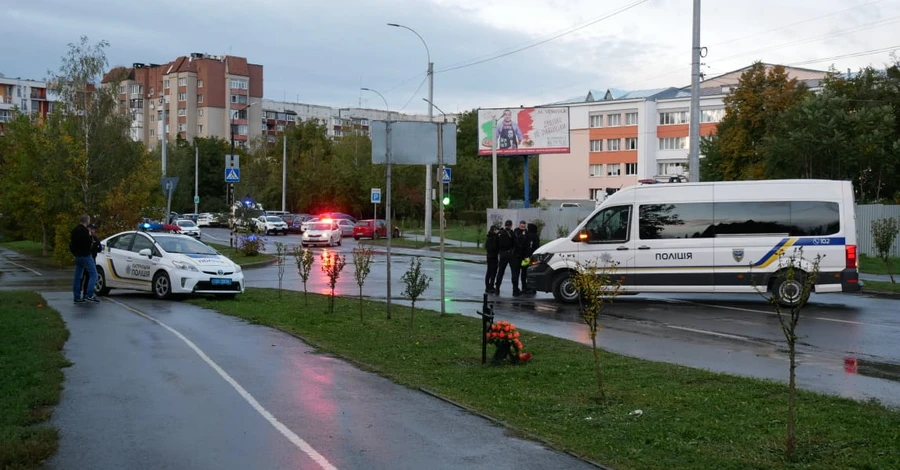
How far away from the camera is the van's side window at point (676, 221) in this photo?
61.1 ft

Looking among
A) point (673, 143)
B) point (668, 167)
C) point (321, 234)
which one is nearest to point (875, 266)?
point (321, 234)

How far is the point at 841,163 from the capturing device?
1640 inches

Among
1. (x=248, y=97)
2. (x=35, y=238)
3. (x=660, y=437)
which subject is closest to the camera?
(x=660, y=437)

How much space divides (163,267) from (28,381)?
10287mm

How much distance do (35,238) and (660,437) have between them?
37.7 metres

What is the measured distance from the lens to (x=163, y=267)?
62.4ft

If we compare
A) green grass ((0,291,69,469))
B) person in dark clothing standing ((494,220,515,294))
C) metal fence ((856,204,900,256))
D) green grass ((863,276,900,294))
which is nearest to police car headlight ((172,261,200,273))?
green grass ((0,291,69,469))

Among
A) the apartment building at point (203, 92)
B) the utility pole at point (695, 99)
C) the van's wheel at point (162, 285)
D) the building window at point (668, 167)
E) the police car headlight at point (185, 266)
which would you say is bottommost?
the van's wheel at point (162, 285)

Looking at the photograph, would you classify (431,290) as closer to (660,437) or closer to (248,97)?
(660,437)

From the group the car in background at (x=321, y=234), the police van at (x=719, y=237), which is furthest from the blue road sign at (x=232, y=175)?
the police van at (x=719, y=237)

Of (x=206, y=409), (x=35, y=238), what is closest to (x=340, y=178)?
(x=35, y=238)

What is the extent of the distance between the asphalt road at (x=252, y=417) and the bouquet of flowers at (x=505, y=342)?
61.6 inches

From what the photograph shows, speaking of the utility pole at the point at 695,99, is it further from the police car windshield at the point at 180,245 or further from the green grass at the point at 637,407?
the green grass at the point at 637,407

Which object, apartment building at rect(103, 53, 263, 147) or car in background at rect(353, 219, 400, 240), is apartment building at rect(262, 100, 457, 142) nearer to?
apartment building at rect(103, 53, 263, 147)
